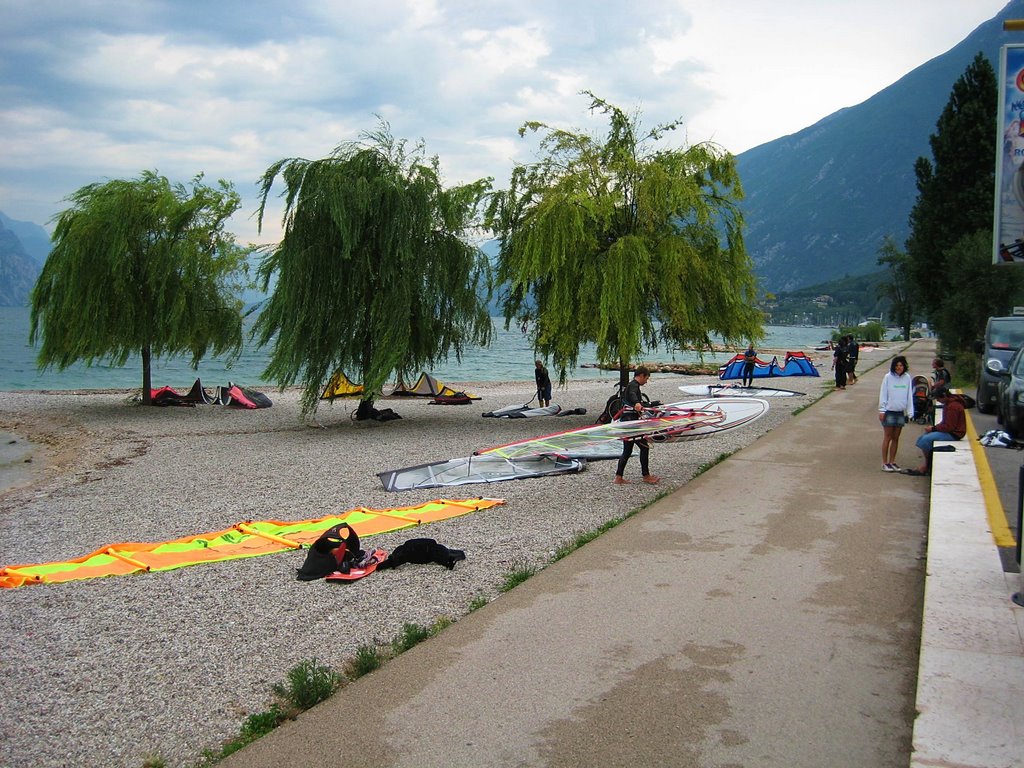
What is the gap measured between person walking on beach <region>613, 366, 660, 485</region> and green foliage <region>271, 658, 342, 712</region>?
24.1 ft

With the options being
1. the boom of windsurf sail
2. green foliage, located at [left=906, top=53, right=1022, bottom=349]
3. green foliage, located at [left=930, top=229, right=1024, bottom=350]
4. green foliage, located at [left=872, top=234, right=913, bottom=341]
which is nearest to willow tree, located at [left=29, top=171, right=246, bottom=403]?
the boom of windsurf sail

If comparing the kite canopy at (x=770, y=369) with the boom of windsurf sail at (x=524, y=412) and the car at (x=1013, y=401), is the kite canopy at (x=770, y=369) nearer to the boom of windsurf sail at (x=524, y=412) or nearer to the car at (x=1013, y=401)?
the boom of windsurf sail at (x=524, y=412)

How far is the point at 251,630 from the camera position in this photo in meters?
6.07

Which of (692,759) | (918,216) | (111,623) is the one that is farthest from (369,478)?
(918,216)

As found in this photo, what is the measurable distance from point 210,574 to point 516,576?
290 cm

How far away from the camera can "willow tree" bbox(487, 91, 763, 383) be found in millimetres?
19391

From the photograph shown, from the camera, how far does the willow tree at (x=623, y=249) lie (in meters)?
19.4

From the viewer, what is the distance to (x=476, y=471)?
12.9 m

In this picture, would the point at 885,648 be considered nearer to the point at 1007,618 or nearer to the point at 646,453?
the point at 1007,618

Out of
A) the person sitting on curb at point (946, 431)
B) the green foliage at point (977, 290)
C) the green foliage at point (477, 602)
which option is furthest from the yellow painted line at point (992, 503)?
the green foliage at point (977, 290)

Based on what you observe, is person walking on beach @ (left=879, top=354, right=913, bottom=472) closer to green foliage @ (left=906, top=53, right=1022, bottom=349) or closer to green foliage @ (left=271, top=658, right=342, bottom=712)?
green foliage @ (left=271, top=658, right=342, bottom=712)

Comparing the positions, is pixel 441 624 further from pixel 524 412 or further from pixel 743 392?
pixel 743 392

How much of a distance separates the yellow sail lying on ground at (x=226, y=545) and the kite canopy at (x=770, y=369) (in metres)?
28.5

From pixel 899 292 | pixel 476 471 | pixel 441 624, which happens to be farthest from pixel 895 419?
pixel 899 292
